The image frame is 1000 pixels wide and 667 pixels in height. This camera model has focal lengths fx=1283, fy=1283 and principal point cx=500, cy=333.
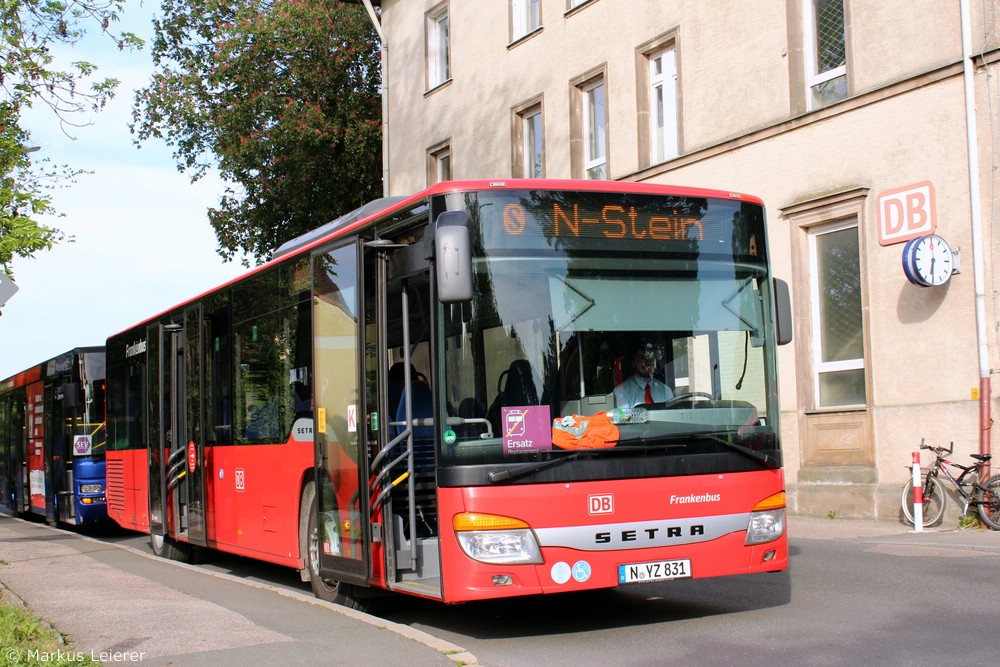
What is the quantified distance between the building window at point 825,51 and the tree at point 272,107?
Result: 17.1 m

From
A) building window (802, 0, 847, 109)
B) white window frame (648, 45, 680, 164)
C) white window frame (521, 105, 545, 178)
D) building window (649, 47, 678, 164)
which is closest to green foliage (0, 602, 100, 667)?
building window (802, 0, 847, 109)

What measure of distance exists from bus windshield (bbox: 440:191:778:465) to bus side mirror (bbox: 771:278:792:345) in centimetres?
21

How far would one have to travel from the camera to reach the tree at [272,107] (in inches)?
1318

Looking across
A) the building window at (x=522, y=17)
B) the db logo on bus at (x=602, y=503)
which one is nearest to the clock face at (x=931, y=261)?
the db logo on bus at (x=602, y=503)

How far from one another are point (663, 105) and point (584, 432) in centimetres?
1572

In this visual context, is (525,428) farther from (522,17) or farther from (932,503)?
(522,17)

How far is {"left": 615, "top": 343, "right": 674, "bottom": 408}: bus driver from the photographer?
7957mm

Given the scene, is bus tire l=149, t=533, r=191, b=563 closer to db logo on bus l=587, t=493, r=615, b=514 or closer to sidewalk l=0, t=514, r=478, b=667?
sidewalk l=0, t=514, r=478, b=667

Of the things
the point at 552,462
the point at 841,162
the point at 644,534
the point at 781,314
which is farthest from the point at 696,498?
the point at 841,162

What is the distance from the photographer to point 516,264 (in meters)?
7.98

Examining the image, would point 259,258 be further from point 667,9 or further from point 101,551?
point 101,551

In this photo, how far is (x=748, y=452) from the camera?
27.5 ft

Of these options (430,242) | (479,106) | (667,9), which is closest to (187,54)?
(479,106)

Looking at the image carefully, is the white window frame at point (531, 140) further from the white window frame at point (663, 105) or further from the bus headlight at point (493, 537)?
the bus headlight at point (493, 537)
